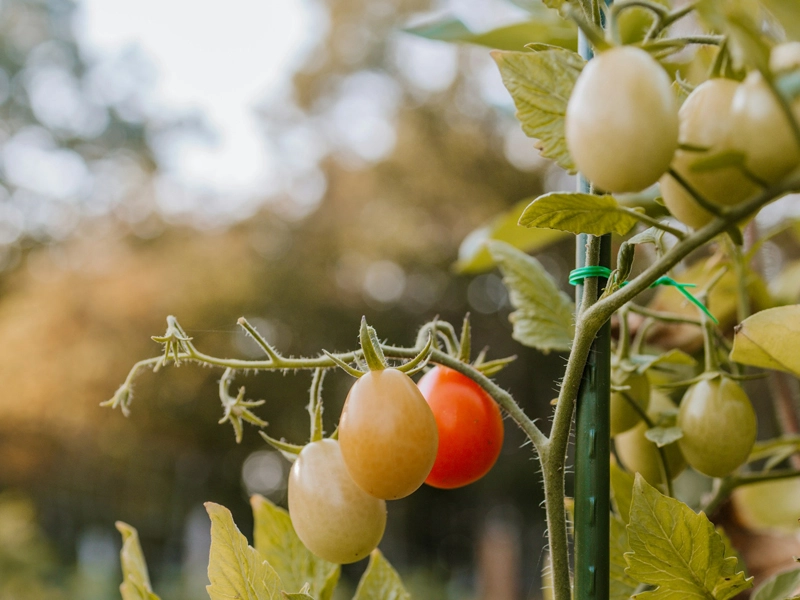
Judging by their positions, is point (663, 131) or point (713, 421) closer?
point (663, 131)

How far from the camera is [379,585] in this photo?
281 millimetres

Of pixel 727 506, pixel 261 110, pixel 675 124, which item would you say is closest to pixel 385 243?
pixel 261 110

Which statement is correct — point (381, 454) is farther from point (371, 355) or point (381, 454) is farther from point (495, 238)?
point (495, 238)

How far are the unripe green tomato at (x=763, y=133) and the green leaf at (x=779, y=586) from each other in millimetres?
194

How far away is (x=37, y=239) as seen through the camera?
4.27 m

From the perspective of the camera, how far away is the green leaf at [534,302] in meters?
0.29

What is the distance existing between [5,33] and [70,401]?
374cm

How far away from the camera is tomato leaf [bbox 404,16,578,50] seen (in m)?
0.41

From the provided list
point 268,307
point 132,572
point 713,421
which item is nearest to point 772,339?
point 713,421

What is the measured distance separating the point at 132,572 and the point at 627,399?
0.70 ft

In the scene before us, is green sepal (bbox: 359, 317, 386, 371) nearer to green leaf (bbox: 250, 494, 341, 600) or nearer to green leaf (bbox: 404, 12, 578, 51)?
green leaf (bbox: 250, 494, 341, 600)

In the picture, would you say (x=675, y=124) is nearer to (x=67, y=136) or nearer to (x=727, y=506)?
(x=727, y=506)

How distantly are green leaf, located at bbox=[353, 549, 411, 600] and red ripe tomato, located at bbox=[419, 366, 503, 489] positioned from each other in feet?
0.21

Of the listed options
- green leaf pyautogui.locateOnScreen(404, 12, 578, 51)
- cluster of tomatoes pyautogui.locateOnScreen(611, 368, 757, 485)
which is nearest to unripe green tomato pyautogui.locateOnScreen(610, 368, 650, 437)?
cluster of tomatoes pyautogui.locateOnScreen(611, 368, 757, 485)
